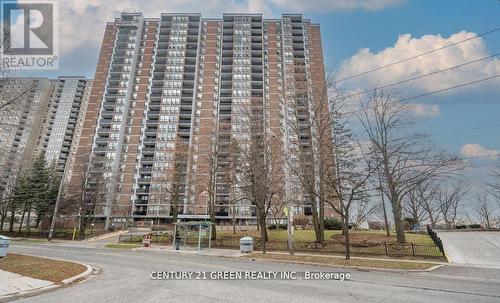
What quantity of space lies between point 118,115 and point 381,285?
89.9 metres

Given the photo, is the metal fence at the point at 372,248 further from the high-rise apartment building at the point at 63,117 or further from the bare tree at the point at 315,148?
the high-rise apartment building at the point at 63,117

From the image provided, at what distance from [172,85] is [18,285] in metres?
88.0

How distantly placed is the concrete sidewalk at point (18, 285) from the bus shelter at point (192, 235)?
50.8 feet

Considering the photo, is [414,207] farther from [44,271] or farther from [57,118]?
[57,118]

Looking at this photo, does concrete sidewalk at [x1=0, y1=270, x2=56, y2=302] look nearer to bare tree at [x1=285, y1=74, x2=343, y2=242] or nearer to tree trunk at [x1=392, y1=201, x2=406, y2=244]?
bare tree at [x1=285, y1=74, x2=343, y2=242]

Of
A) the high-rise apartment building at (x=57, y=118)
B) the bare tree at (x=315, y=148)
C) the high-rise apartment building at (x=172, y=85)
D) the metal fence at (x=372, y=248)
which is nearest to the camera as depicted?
the metal fence at (x=372, y=248)

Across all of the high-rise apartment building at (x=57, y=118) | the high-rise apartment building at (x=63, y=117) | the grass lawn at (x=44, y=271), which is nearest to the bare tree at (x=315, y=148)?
the grass lawn at (x=44, y=271)

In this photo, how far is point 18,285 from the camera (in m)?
9.20

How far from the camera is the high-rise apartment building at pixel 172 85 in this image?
79438mm

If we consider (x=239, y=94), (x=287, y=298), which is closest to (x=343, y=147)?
(x=287, y=298)

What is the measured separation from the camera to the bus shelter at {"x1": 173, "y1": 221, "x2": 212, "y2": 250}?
2581cm

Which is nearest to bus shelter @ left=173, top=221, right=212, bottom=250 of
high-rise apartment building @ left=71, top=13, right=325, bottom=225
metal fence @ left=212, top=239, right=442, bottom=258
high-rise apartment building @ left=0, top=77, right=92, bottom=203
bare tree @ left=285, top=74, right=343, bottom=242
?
metal fence @ left=212, top=239, right=442, bottom=258

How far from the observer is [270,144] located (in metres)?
26.6

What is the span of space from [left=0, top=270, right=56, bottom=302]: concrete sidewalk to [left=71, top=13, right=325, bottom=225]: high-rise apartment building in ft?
199
